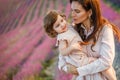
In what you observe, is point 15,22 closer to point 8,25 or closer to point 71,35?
point 8,25

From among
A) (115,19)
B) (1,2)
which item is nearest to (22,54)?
(1,2)

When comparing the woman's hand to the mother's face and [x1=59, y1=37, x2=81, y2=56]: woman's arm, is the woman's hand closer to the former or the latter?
[x1=59, y1=37, x2=81, y2=56]: woman's arm

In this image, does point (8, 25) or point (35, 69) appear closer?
point (35, 69)

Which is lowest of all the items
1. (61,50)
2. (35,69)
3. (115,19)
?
(35,69)

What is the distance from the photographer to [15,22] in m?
2.41

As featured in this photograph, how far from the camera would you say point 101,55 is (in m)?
1.35

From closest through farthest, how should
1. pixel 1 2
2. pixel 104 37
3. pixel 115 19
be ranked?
pixel 104 37, pixel 115 19, pixel 1 2

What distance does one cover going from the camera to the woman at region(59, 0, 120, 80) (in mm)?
1343

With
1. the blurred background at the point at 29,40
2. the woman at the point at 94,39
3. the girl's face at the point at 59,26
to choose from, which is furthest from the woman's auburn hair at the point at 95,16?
the blurred background at the point at 29,40

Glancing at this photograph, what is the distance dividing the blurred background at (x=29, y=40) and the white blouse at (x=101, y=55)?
0.79 meters

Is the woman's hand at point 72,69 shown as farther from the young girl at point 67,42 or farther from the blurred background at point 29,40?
the blurred background at point 29,40

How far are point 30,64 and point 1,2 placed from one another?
21.5 inches

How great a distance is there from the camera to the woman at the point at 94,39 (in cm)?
134

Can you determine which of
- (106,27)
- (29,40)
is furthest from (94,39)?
(29,40)
